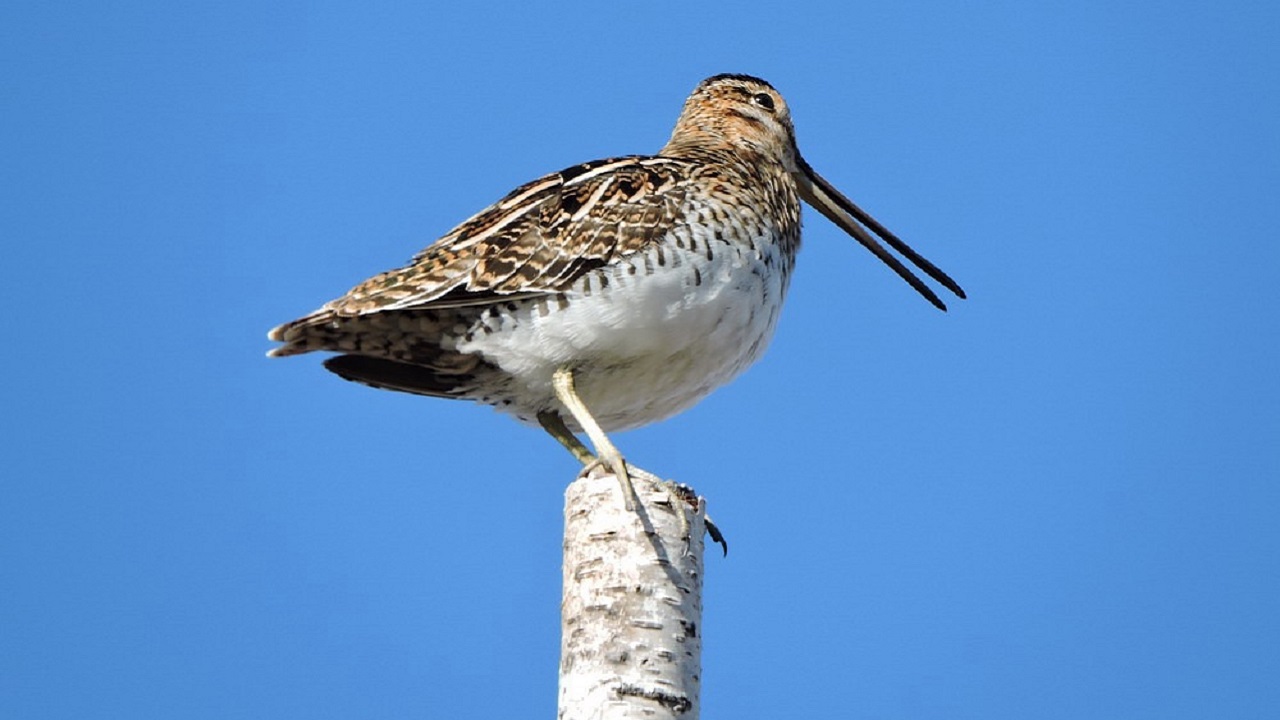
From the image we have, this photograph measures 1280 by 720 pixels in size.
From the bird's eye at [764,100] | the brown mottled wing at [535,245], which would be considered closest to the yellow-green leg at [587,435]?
the brown mottled wing at [535,245]

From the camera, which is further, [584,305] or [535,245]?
[535,245]

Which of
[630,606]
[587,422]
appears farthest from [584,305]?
[630,606]

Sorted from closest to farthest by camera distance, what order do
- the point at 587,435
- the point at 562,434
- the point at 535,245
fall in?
the point at 535,245, the point at 587,435, the point at 562,434

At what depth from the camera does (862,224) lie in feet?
36.3

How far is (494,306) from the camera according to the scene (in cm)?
795

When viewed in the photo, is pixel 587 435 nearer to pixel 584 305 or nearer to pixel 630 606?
pixel 584 305

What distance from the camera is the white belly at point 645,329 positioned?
7797mm

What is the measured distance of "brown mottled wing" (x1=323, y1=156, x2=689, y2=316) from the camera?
7844mm

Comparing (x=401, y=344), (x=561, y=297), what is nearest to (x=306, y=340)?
(x=401, y=344)

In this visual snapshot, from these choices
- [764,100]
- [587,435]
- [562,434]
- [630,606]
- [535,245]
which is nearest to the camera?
[630,606]

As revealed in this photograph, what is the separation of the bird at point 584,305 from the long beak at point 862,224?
1941mm

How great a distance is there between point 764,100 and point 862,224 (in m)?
1.21

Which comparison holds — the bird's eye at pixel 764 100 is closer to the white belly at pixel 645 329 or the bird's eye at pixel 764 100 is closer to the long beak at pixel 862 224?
the long beak at pixel 862 224

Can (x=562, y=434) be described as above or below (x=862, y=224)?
below
